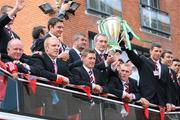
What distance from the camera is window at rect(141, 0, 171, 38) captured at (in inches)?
861

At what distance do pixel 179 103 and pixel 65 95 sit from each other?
3177 millimetres

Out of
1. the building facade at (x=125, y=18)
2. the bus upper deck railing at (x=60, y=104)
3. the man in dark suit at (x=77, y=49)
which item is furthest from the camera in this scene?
the building facade at (x=125, y=18)

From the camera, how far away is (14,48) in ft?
28.3

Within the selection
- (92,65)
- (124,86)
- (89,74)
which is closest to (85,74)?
(89,74)

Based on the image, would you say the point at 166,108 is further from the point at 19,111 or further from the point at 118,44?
the point at 19,111

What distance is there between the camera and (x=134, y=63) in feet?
36.2

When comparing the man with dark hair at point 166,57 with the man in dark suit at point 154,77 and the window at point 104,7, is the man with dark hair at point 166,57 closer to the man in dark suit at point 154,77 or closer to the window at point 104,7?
the man in dark suit at point 154,77

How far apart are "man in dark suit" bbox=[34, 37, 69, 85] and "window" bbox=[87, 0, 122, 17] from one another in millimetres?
10280

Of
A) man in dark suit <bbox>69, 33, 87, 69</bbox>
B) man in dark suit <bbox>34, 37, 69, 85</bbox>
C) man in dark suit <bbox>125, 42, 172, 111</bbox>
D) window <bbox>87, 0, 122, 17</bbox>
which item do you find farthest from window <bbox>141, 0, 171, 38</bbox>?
man in dark suit <bbox>34, 37, 69, 85</bbox>

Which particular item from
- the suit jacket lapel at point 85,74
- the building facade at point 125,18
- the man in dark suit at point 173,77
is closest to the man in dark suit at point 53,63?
the suit jacket lapel at point 85,74

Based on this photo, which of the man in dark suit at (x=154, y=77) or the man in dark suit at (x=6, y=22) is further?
the man in dark suit at (x=154, y=77)

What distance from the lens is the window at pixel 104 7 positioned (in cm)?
1966

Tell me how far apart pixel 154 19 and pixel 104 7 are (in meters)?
2.87

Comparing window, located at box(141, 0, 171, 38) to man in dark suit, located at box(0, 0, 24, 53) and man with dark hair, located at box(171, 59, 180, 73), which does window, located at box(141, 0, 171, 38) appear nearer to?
man with dark hair, located at box(171, 59, 180, 73)
